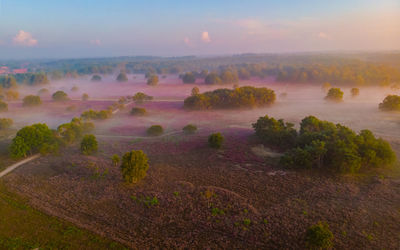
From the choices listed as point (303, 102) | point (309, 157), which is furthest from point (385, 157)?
point (303, 102)

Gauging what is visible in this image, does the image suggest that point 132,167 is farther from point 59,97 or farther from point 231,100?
point 59,97

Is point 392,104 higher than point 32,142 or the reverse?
higher

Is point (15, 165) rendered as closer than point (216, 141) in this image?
Yes

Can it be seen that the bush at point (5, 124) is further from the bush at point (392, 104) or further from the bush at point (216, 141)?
the bush at point (392, 104)

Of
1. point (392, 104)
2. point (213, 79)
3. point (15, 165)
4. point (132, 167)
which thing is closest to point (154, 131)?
point (132, 167)

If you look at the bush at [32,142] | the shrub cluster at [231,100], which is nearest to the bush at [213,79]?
the shrub cluster at [231,100]

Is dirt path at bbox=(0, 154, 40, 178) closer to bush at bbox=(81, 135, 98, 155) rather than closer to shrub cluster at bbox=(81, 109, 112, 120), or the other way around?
bush at bbox=(81, 135, 98, 155)

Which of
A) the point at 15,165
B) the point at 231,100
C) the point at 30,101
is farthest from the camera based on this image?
the point at 30,101
